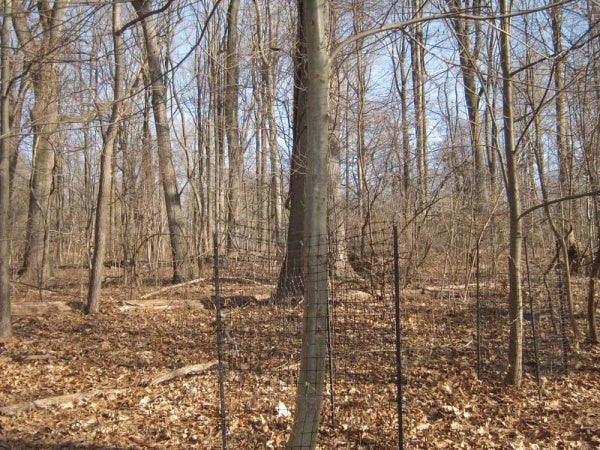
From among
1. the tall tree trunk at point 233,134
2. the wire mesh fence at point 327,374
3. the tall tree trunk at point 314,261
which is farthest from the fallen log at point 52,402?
the tall tree trunk at point 233,134

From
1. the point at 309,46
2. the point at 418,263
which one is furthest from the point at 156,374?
the point at 418,263

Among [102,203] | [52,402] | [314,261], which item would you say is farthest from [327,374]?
[102,203]

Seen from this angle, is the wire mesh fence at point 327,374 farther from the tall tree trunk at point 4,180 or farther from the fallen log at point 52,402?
the tall tree trunk at point 4,180

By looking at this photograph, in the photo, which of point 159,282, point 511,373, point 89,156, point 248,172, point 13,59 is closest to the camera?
point 511,373

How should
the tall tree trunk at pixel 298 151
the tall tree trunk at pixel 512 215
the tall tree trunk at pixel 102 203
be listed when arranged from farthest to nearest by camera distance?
the tall tree trunk at pixel 102 203
the tall tree trunk at pixel 298 151
the tall tree trunk at pixel 512 215

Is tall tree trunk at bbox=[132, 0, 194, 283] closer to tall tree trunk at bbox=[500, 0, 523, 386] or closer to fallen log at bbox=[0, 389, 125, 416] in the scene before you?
fallen log at bbox=[0, 389, 125, 416]

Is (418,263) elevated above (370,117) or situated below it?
below

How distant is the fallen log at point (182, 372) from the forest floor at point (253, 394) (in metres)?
0.03

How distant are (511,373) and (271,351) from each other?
3.10m

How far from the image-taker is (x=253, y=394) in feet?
19.7

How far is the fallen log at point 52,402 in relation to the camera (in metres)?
5.64

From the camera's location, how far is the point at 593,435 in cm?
502

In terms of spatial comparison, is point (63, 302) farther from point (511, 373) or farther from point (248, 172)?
point (248, 172)

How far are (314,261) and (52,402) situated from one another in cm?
390
